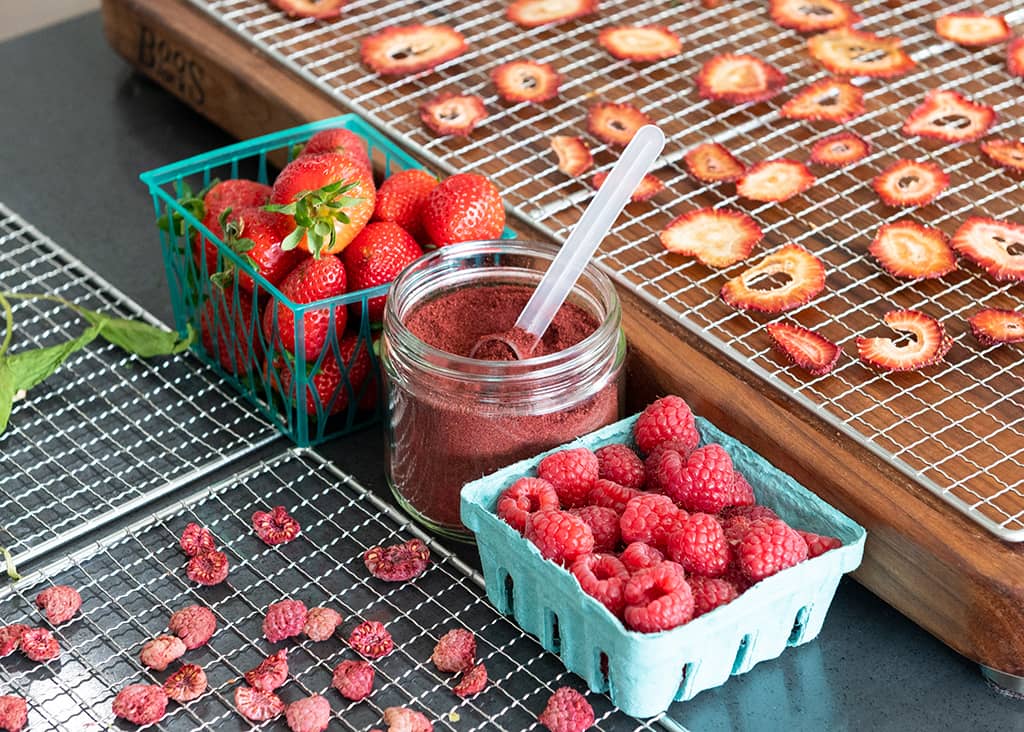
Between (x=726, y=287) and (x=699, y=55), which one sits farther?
(x=699, y=55)

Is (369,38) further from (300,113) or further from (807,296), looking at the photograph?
(807,296)

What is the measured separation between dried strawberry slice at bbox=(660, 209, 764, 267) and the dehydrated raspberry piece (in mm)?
388

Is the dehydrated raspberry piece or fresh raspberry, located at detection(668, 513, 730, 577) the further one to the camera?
the dehydrated raspberry piece

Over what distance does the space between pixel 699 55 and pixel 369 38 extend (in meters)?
0.37

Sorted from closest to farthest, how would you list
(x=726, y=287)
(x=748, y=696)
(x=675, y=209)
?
1. (x=748, y=696)
2. (x=726, y=287)
3. (x=675, y=209)

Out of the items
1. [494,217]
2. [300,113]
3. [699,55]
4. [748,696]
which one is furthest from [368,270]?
[699,55]

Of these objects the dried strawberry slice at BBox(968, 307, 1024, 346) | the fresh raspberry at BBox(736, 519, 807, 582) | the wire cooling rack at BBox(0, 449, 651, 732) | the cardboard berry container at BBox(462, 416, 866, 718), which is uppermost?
the fresh raspberry at BBox(736, 519, 807, 582)

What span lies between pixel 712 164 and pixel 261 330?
0.49m

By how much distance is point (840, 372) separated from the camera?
1.24 metres

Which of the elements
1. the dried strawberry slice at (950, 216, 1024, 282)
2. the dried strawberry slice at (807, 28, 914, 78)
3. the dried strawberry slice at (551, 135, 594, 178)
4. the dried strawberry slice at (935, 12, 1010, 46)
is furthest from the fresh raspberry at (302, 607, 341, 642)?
the dried strawberry slice at (935, 12, 1010, 46)

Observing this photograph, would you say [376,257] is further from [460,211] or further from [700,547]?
[700,547]

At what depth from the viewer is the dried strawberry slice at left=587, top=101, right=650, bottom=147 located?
155cm

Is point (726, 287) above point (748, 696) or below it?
above

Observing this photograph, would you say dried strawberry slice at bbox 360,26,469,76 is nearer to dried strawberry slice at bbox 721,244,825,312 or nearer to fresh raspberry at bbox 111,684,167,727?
dried strawberry slice at bbox 721,244,825,312
